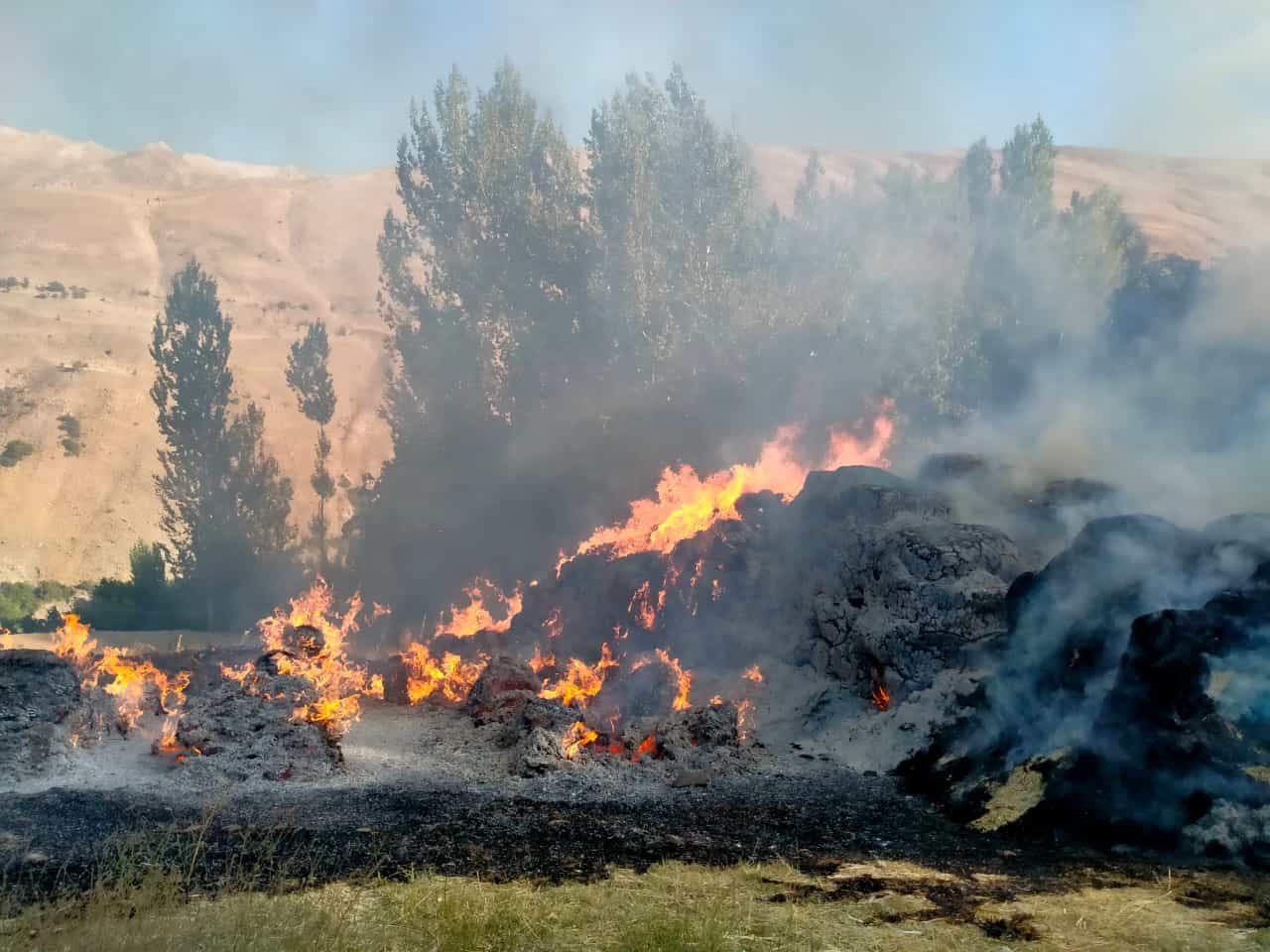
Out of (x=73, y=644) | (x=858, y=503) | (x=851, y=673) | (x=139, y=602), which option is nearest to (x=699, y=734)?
(x=851, y=673)

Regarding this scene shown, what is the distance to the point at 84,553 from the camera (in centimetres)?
4806

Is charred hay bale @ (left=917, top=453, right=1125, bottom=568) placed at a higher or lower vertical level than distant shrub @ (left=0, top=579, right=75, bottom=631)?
higher

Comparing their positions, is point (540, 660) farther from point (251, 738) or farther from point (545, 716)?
point (251, 738)

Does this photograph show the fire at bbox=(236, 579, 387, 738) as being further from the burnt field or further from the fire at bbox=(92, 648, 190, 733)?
the fire at bbox=(92, 648, 190, 733)

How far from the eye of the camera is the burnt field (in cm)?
1018

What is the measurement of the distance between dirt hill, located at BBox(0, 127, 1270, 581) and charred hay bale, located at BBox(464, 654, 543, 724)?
29.2 m

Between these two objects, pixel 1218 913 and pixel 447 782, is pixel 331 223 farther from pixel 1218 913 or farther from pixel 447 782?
pixel 1218 913

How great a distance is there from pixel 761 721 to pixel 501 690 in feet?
18.4

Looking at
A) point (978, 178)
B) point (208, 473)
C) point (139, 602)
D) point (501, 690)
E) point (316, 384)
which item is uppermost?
point (978, 178)

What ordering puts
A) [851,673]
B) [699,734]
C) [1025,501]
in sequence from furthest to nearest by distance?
[1025,501], [851,673], [699,734]

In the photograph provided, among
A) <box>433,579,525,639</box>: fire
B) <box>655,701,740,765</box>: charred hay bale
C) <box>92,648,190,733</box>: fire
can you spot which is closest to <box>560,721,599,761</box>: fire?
<box>655,701,740,765</box>: charred hay bale

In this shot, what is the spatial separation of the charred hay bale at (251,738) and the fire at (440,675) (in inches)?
230

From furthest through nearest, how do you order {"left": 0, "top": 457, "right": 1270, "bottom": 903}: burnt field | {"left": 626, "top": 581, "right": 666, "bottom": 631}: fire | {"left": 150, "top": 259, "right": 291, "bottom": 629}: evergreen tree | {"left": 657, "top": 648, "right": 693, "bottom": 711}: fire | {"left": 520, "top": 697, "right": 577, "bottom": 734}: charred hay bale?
{"left": 150, "top": 259, "right": 291, "bottom": 629}: evergreen tree < {"left": 626, "top": 581, "right": 666, "bottom": 631}: fire < {"left": 657, "top": 648, "right": 693, "bottom": 711}: fire < {"left": 520, "top": 697, "right": 577, "bottom": 734}: charred hay bale < {"left": 0, "top": 457, "right": 1270, "bottom": 903}: burnt field

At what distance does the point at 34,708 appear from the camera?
45.2 ft
